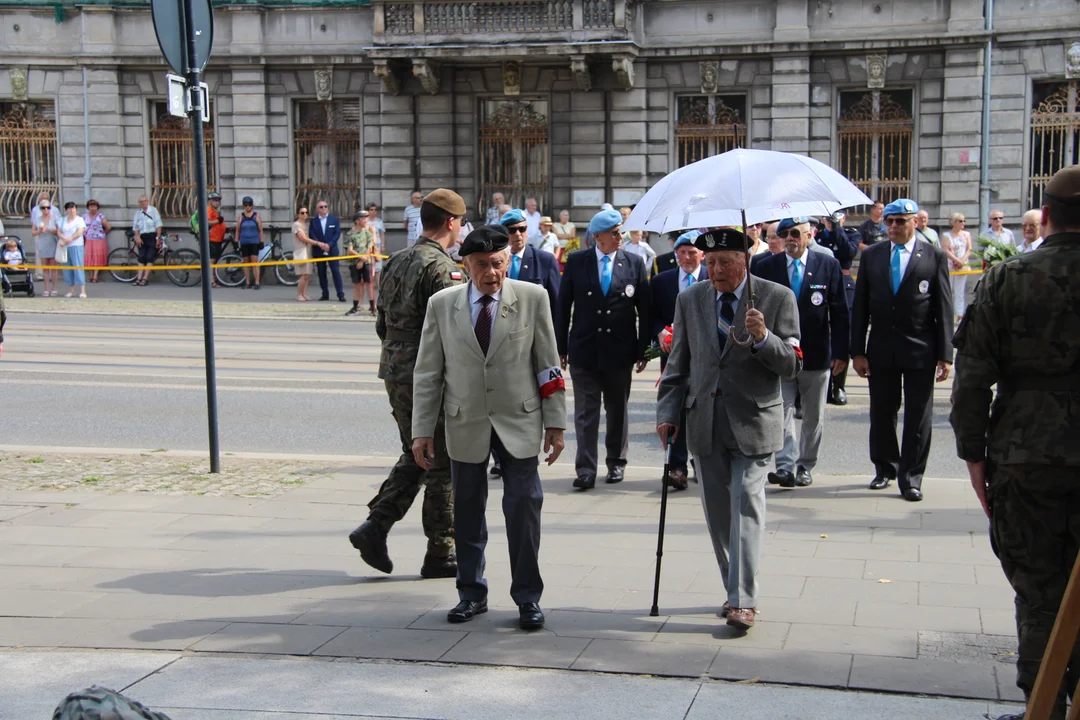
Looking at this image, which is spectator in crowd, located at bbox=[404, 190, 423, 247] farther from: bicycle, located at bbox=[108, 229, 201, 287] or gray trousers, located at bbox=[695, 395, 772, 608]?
gray trousers, located at bbox=[695, 395, 772, 608]

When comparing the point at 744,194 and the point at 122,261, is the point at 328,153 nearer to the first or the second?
the point at 122,261

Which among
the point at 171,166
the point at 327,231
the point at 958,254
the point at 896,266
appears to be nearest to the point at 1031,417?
the point at 896,266

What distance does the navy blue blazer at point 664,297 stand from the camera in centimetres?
910

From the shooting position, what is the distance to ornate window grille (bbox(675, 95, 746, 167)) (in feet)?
89.9

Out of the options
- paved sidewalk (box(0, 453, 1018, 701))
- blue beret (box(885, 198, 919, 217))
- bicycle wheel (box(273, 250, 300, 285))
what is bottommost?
paved sidewalk (box(0, 453, 1018, 701))

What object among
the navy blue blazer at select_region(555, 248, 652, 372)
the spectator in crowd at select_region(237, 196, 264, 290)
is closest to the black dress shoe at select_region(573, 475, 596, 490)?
the navy blue blazer at select_region(555, 248, 652, 372)

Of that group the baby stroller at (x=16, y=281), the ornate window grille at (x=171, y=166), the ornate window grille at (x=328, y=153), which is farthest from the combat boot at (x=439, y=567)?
the ornate window grille at (x=171, y=166)

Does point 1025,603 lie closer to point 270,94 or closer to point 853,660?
point 853,660

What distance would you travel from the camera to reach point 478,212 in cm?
2888

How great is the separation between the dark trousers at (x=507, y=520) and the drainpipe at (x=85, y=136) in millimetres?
26161

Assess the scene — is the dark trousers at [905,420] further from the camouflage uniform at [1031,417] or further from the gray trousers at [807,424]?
the camouflage uniform at [1031,417]

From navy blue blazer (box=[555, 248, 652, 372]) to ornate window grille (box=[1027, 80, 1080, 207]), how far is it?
18756 mm

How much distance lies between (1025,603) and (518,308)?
2.53m

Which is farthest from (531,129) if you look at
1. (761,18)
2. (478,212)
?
(761,18)
